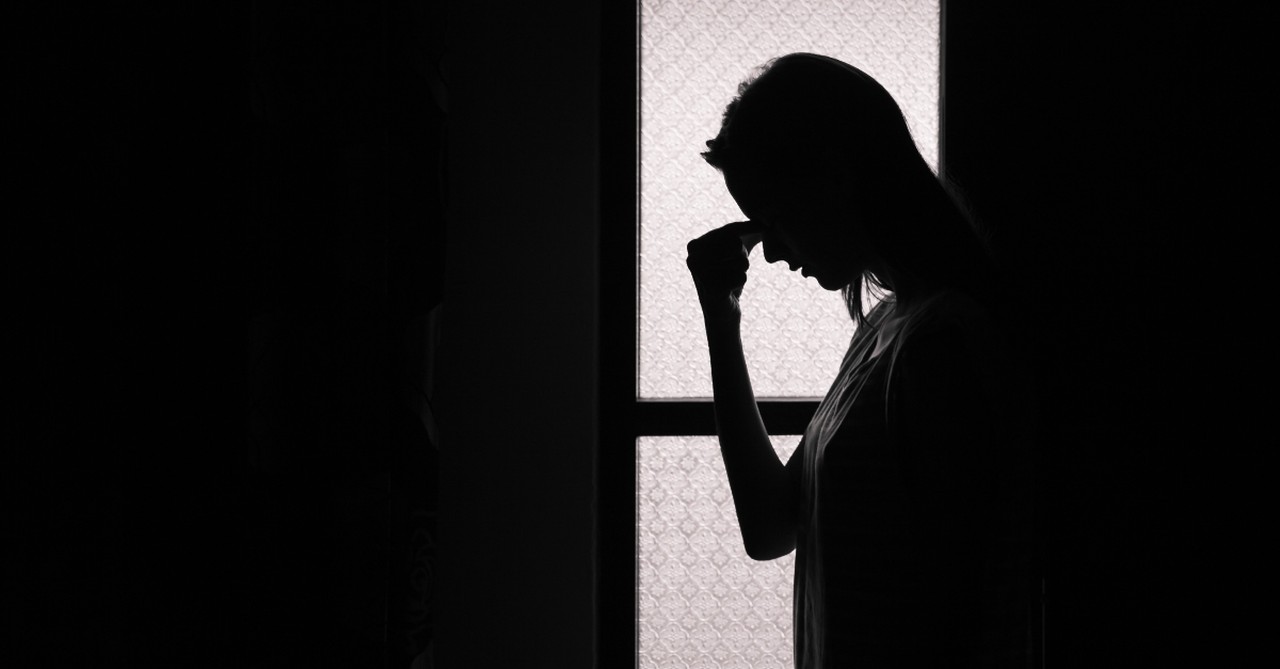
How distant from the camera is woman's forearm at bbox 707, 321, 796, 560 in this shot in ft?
2.69

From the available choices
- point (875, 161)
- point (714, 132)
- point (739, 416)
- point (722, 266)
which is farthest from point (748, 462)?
point (714, 132)

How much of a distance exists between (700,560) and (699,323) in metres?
0.36

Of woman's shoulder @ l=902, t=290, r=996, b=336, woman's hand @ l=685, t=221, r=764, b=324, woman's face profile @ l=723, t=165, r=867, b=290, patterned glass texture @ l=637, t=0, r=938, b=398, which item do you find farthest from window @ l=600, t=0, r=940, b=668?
woman's shoulder @ l=902, t=290, r=996, b=336

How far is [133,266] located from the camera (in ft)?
3.24

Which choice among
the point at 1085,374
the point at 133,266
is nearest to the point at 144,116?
the point at 133,266

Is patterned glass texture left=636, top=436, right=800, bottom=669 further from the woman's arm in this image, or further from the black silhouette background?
the woman's arm

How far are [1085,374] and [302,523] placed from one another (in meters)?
1.01

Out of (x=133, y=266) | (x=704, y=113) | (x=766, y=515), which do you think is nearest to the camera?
(x=766, y=515)

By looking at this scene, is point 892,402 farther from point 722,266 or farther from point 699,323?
point 699,323

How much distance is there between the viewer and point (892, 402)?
588 mm

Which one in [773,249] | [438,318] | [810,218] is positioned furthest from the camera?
[438,318]

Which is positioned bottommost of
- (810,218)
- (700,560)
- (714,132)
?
(700,560)

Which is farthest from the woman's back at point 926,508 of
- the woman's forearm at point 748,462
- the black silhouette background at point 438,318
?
the black silhouette background at point 438,318

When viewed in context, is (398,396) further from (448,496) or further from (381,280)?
(448,496)
